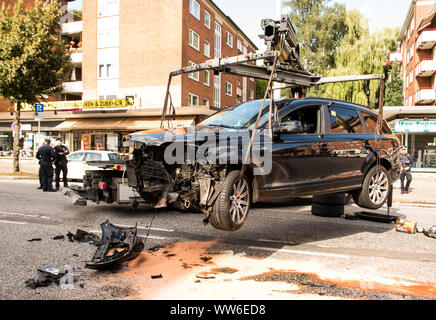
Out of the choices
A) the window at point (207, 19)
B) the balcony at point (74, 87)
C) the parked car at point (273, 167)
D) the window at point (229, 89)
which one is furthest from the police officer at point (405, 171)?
the balcony at point (74, 87)

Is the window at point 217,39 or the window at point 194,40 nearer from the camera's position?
the window at point 194,40

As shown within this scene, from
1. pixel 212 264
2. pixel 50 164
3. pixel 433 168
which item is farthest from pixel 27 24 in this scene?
pixel 433 168

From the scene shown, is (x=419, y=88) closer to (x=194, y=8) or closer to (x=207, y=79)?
(x=207, y=79)

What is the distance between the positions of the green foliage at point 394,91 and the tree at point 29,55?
96.3 feet

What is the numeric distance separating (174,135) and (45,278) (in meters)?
2.14

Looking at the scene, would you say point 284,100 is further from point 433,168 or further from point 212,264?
point 433,168

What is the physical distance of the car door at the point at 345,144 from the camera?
5.73 metres

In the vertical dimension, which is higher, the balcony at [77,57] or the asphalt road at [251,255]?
the balcony at [77,57]

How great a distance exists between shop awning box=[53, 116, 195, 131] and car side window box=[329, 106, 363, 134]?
18.9 metres


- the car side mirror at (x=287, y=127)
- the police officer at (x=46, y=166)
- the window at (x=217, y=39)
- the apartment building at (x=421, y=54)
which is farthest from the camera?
the window at (x=217, y=39)

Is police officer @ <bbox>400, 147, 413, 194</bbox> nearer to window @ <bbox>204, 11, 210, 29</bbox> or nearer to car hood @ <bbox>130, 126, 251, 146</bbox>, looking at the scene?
car hood @ <bbox>130, 126, 251, 146</bbox>

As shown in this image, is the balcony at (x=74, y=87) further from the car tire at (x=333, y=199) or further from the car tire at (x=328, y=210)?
the car tire at (x=333, y=199)

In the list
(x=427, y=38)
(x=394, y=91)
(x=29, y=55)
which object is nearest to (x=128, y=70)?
(x=29, y=55)

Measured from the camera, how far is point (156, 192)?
15.9 ft
